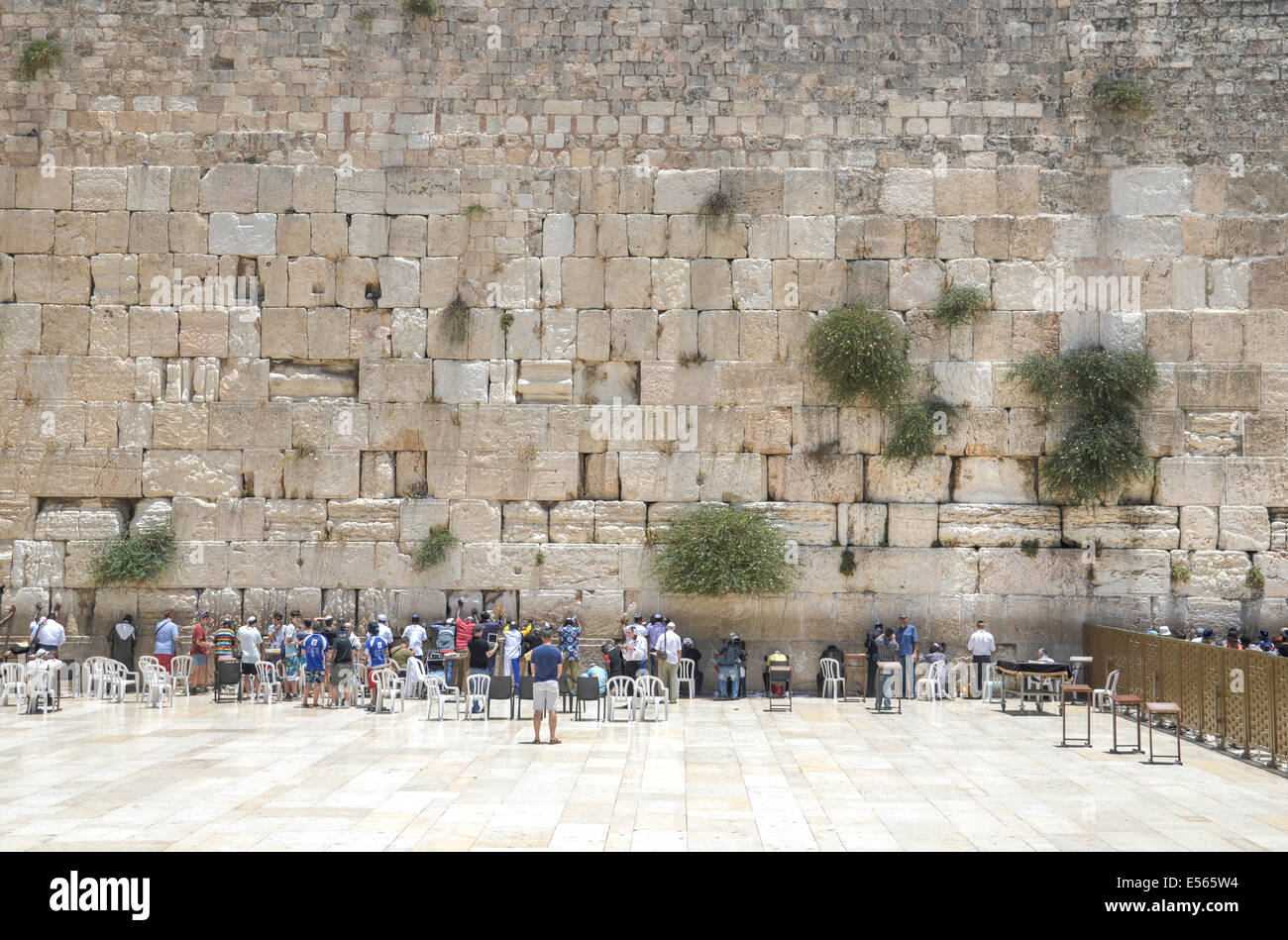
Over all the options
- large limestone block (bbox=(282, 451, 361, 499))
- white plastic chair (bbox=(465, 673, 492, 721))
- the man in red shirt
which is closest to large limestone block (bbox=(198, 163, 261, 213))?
large limestone block (bbox=(282, 451, 361, 499))

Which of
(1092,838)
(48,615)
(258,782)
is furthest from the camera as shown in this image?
(48,615)

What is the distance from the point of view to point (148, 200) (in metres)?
15.8

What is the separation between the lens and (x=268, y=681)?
13.6m

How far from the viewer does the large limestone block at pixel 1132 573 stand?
15.4 meters

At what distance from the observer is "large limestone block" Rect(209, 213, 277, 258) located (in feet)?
51.7

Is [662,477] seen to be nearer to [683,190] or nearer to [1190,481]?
[683,190]

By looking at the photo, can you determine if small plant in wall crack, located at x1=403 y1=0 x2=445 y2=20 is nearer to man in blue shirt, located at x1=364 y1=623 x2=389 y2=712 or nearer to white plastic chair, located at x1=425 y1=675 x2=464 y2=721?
man in blue shirt, located at x1=364 y1=623 x2=389 y2=712

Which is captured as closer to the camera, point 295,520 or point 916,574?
point 916,574

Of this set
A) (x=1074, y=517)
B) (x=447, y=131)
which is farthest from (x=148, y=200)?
(x=1074, y=517)

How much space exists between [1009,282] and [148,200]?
11264 mm

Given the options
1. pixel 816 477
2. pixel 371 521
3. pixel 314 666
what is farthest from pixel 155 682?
pixel 816 477

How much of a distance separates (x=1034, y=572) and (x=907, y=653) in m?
2.09

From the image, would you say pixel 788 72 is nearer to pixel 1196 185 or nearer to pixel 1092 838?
pixel 1196 185

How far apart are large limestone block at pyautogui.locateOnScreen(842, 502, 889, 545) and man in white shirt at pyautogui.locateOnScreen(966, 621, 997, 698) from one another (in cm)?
171
